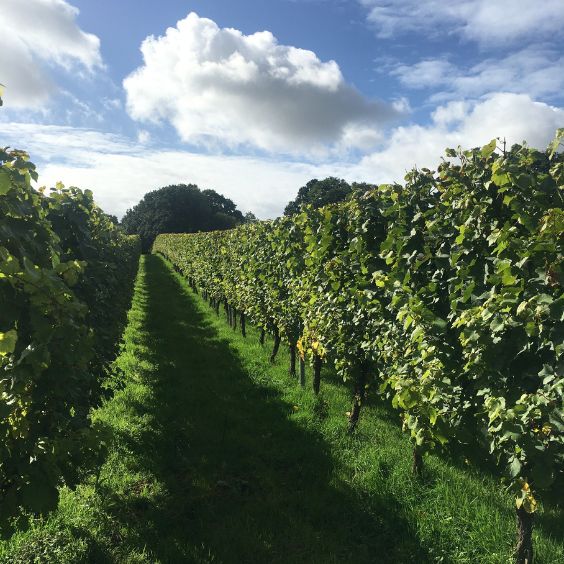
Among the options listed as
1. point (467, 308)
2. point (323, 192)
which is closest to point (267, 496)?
point (467, 308)

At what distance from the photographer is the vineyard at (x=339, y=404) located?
9.46 feet

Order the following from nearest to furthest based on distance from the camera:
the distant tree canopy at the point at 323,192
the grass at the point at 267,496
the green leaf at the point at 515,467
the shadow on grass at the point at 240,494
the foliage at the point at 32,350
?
the foliage at the point at 32,350 < the green leaf at the point at 515,467 < the grass at the point at 267,496 < the shadow on grass at the point at 240,494 < the distant tree canopy at the point at 323,192

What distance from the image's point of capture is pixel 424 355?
412 centimetres

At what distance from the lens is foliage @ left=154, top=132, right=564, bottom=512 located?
3100 mm

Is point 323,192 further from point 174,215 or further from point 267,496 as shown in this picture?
point 267,496

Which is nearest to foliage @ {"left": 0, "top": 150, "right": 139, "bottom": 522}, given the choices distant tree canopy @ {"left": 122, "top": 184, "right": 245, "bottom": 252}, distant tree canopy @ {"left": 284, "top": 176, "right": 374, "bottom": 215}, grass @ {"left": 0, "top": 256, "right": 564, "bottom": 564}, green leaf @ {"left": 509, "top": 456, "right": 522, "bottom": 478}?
grass @ {"left": 0, "top": 256, "right": 564, "bottom": 564}

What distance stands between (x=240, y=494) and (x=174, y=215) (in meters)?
91.2

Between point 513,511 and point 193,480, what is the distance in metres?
3.62

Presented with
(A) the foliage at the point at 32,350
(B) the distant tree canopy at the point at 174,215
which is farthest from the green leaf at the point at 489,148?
(B) the distant tree canopy at the point at 174,215

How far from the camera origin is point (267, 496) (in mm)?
5340

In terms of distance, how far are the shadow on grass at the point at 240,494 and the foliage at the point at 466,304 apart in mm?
1146

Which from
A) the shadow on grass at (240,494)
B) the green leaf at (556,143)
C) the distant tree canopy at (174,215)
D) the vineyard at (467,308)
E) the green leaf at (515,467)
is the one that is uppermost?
the distant tree canopy at (174,215)

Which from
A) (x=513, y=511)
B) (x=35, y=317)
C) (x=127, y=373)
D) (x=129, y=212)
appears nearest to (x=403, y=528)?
(x=513, y=511)

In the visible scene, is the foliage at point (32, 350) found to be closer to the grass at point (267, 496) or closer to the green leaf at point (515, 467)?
the grass at point (267, 496)
